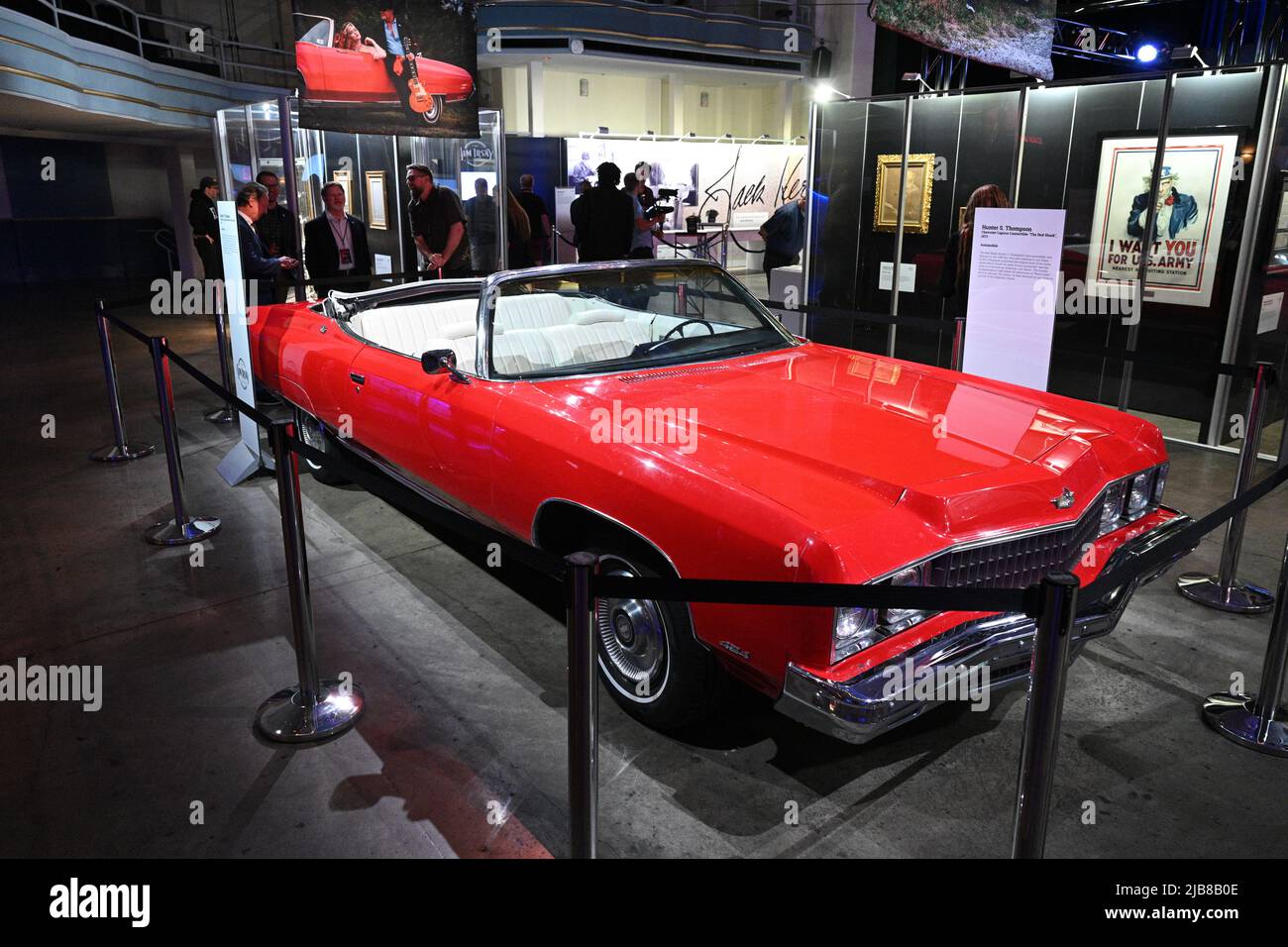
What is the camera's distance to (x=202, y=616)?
4.24 metres

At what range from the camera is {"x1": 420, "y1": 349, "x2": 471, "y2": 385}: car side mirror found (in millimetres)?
3859

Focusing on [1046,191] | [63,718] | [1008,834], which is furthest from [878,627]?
[1046,191]

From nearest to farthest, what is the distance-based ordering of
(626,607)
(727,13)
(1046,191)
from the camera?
(626,607)
(1046,191)
(727,13)

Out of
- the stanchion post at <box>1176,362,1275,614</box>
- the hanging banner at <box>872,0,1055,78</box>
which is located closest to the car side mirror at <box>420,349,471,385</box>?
the stanchion post at <box>1176,362,1275,614</box>

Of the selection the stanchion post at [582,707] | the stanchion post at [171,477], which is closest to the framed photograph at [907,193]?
the stanchion post at [171,477]

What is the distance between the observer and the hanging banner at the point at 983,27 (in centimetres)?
731

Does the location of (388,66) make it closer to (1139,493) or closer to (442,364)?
(442,364)

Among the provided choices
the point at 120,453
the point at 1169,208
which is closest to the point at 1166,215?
the point at 1169,208

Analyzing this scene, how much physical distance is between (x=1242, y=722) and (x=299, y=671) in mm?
3419

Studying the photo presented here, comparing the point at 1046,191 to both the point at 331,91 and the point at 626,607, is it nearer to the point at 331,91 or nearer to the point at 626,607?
the point at 331,91

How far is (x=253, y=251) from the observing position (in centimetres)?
689

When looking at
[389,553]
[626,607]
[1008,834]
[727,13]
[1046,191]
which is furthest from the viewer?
[727,13]

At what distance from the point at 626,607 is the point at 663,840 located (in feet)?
2.65
